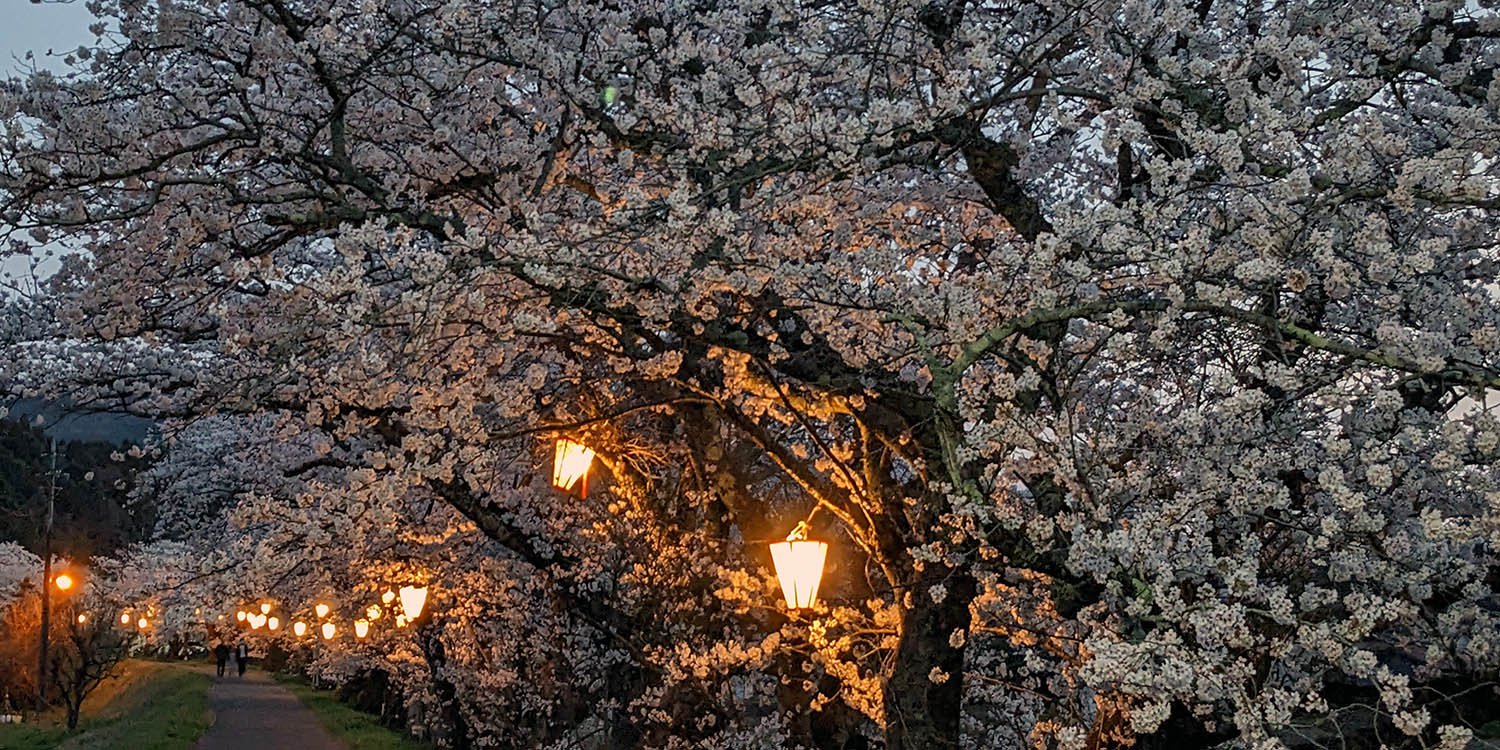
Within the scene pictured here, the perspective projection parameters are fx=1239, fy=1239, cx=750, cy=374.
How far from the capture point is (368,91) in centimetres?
834

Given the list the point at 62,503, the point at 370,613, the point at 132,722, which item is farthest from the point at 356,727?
the point at 62,503

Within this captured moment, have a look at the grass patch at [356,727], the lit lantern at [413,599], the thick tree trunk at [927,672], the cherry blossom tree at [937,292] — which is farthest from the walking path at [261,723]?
the thick tree trunk at [927,672]

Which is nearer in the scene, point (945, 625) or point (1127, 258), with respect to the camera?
point (1127, 258)

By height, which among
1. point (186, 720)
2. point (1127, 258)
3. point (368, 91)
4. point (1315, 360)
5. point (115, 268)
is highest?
point (368, 91)

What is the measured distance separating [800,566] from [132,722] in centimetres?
2099

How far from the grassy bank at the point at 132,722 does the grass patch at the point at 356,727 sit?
2523 millimetres

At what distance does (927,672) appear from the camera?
618 cm

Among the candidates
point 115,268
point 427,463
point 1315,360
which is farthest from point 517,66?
point 1315,360

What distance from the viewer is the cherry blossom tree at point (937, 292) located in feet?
15.6

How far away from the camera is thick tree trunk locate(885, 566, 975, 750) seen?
6082 mm

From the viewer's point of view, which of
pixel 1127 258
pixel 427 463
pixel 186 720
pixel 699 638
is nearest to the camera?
pixel 1127 258

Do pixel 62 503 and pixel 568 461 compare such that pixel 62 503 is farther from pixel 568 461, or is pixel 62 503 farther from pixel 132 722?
pixel 568 461

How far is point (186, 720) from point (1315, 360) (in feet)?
80.2

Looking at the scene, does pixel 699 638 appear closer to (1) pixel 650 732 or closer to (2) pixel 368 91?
(1) pixel 650 732
